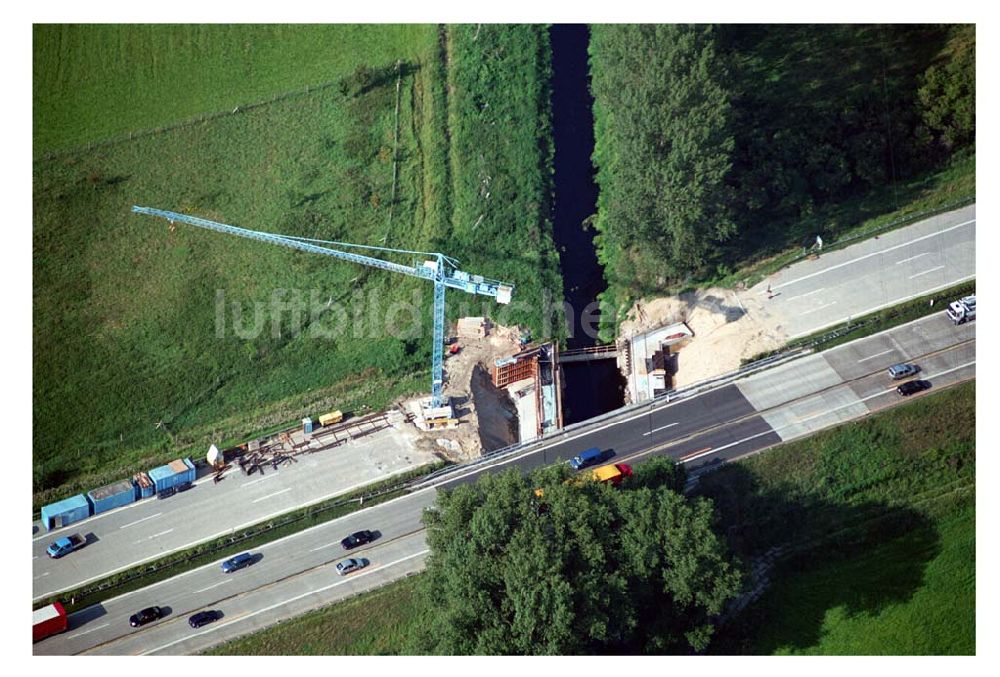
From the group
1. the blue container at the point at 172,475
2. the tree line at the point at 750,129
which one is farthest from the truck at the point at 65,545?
the tree line at the point at 750,129

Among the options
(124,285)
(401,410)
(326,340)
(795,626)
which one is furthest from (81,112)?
(795,626)

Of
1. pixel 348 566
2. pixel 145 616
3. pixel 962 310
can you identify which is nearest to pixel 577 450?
pixel 348 566

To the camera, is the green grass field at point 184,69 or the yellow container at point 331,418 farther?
the green grass field at point 184,69

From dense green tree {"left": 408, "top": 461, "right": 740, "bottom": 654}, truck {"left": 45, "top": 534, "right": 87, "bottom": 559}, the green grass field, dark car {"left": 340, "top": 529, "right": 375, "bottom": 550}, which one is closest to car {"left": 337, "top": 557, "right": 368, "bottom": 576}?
A: dark car {"left": 340, "top": 529, "right": 375, "bottom": 550}

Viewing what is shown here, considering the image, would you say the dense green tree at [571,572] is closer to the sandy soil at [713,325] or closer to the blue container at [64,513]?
the sandy soil at [713,325]

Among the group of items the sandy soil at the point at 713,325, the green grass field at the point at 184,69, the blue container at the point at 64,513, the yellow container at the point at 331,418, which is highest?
the green grass field at the point at 184,69

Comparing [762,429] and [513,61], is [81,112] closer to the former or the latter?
[513,61]
